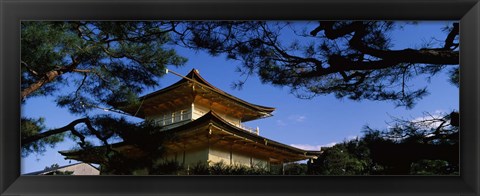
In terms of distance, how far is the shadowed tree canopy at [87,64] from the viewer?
55.2 inches

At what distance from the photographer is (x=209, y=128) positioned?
5.03ft

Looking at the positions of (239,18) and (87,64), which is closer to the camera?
(239,18)

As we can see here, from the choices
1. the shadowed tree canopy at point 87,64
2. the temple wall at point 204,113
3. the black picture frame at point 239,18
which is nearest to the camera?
the black picture frame at point 239,18

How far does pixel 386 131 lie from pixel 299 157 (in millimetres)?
313

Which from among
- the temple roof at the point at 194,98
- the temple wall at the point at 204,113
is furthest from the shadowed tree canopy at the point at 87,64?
the temple wall at the point at 204,113

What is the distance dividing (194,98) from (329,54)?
48cm

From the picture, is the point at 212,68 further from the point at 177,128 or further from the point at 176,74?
the point at 177,128

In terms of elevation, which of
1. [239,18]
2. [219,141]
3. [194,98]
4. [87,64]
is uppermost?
[239,18]

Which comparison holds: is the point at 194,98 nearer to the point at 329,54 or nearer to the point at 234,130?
the point at 234,130

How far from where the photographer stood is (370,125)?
1.50m

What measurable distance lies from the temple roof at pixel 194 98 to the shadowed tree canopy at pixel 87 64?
0.12ft

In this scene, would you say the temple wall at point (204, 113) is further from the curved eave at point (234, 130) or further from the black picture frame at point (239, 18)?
the black picture frame at point (239, 18)

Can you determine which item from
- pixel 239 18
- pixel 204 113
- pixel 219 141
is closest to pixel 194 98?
pixel 204 113

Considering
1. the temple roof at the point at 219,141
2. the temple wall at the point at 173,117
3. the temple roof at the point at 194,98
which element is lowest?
the temple roof at the point at 219,141
